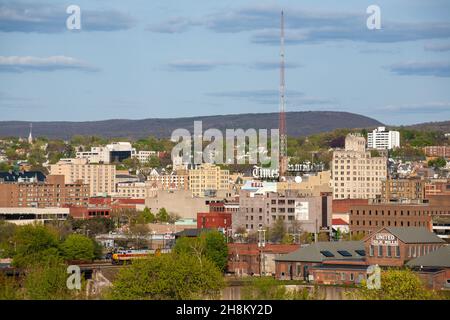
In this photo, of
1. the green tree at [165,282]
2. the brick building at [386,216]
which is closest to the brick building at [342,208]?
the brick building at [386,216]

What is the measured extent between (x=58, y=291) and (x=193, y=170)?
329 ft

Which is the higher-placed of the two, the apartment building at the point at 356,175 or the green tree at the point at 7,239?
the apartment building at the point at 356,175

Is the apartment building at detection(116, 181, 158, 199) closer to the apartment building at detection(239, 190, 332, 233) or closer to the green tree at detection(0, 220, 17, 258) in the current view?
the apartment building at detection(239, 190, 332, 233)

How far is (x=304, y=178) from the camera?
125m

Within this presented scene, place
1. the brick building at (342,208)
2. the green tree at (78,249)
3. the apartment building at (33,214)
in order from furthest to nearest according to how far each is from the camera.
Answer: the brick building at (342,208) → the apartment building at (33,214) → the green tree at (78,249)

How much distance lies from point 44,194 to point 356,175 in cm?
2530

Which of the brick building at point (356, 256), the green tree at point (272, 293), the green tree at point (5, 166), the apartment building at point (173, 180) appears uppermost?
the green tree at point (5, 166)

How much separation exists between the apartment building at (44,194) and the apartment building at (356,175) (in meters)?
20.3

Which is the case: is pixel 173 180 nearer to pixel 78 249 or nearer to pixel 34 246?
pixel 78 249

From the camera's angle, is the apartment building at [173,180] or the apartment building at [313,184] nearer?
the apartment building at [313,184]

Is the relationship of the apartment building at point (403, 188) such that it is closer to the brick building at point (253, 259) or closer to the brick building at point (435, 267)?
the brick building at point (253, 259)

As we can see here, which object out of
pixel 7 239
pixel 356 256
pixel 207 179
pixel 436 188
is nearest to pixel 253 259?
pixel 356 256

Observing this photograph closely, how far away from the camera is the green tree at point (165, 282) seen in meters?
46.3

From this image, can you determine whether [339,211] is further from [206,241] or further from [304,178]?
[206,241]
